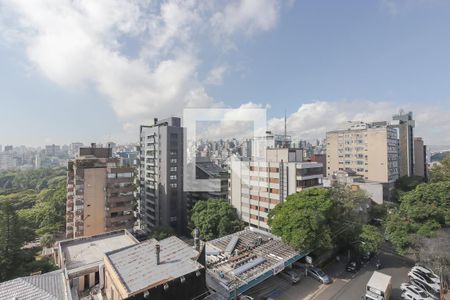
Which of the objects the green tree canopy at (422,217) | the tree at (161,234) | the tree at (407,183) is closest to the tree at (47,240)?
the tree at (161,234)

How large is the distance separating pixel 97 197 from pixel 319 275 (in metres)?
25.0

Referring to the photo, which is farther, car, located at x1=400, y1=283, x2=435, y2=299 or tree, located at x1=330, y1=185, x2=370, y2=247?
tree, located at x1=330, y1=185, x2=370, y2=247

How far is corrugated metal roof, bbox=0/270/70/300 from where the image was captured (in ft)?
32.6

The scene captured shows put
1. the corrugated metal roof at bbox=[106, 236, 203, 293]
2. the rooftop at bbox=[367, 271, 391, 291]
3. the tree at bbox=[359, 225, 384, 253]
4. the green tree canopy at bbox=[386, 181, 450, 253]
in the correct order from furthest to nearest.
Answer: the tree at bbox=[359, 225, 384, 253] < the green tree canopy at bbox=[386, 181, 450, 253] < the rooftop at bbox=[367, 271, 391, 291] < the corrugated metal roof at bbox=[106, 236, 203, 293]

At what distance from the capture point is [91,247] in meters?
17.9

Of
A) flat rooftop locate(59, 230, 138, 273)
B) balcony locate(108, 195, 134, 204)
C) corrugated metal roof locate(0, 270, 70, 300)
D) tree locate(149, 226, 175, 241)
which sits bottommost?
tree locate(149, 226, 175, 241)

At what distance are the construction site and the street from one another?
179 centimetres

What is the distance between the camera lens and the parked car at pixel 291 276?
1791 centimetres

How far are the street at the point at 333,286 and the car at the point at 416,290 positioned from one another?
672 mm

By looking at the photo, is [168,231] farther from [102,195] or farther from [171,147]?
[171,147]

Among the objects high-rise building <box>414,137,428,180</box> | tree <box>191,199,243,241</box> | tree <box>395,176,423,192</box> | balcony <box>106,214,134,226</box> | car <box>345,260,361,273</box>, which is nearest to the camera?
car <box>345,260,361,273</box>

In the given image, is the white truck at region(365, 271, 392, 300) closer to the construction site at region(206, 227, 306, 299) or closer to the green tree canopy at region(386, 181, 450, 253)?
the construction site at region(206, 227, 306, 299)

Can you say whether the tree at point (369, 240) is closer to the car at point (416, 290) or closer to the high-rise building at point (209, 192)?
the car at point (416, 290)

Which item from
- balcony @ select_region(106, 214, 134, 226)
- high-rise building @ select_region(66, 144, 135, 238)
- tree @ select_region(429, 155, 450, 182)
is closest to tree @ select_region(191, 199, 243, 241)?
balcony @ select_region(106, 214, 134, 226)
